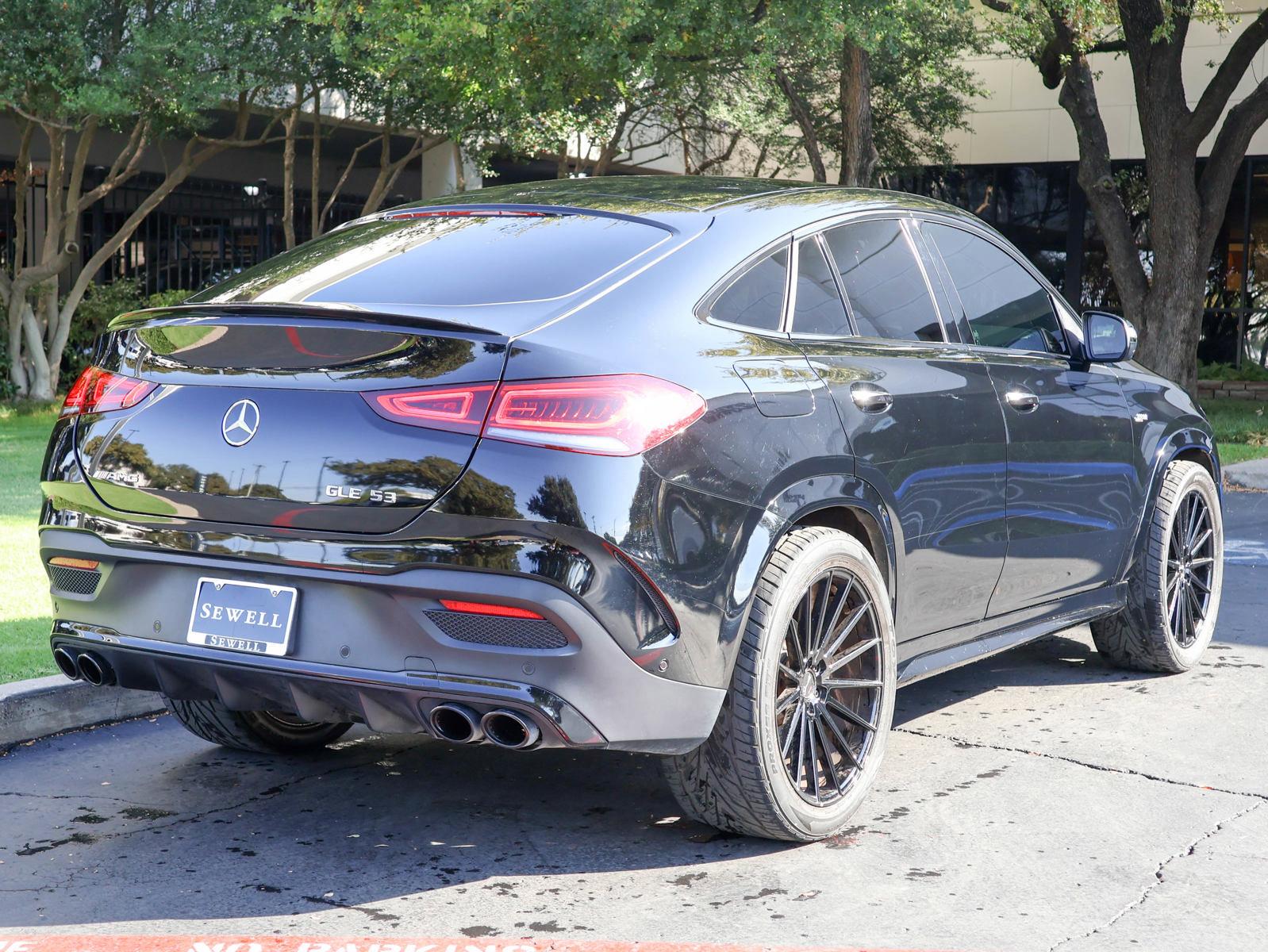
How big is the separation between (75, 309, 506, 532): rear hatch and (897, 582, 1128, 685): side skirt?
1.71 meters

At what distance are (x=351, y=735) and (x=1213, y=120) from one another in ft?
49.5

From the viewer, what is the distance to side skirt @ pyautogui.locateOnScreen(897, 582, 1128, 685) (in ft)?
14.6

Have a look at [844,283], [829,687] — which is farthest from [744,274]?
[829,687]

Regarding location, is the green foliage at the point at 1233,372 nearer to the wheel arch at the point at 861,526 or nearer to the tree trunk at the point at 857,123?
the tree trunk at the point at 857,123

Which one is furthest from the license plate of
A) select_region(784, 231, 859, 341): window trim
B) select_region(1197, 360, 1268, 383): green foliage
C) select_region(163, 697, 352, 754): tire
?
select_region(1197, 360, 1268, 383): green foliage

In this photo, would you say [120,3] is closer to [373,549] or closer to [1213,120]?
[1213,120]

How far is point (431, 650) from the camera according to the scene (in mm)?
3346

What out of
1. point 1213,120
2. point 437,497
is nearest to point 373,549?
point 437,497

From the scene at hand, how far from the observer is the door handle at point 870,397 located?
4.07 m

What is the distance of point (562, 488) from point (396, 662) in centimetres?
56

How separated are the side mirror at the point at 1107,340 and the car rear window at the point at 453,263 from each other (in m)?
2.11

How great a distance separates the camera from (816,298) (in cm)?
420

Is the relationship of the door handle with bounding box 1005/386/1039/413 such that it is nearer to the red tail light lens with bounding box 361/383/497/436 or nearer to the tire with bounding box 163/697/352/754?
the red tail light lens with bounding box 361/383/497/436

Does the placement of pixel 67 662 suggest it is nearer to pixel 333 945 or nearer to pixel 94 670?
pixel 94 670
